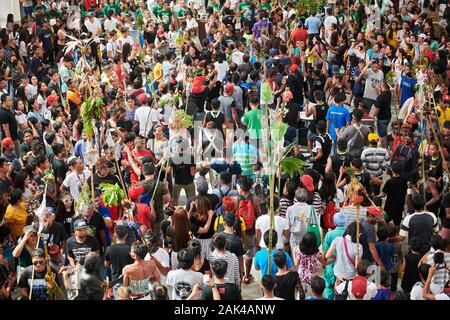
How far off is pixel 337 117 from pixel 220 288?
584 centimetres

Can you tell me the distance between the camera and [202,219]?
11.0 m

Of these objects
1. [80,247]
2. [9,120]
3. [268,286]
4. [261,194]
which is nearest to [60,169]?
[9,120]

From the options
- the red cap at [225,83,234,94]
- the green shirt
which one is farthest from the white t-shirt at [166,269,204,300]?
the red cap at [225,83,234,94]

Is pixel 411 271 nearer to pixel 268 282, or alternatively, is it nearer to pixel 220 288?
pixel 268 282

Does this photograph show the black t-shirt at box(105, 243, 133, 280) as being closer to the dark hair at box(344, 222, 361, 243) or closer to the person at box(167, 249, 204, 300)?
the person at box(167, 249, 204, 300)

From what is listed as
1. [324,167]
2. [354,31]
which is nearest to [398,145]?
[324,167]

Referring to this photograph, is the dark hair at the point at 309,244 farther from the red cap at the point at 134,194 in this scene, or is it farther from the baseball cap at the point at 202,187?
the red cap at the point at 134,194

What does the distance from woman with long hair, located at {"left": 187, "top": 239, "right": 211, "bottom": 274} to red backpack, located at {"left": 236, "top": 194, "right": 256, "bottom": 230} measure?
1.42 m

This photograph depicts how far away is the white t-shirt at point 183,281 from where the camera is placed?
367 inches

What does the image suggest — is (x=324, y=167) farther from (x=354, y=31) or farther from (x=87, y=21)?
(x=87, y=21)

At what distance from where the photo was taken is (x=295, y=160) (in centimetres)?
1043

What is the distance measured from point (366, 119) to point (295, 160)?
439 centimetres

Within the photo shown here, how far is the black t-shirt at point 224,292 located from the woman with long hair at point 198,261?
0.72 m

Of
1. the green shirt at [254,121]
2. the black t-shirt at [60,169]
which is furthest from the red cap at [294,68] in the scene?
the black t-shirt at [60,169]
